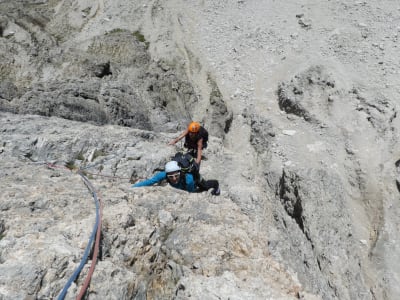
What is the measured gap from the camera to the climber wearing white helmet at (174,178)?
899 cm

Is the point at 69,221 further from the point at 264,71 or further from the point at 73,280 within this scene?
the point at 264,71

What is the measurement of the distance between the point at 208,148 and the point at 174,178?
13.8 ft

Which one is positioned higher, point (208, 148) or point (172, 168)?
point (172, 168)

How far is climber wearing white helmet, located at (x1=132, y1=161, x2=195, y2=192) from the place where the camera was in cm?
899

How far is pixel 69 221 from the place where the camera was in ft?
20.7

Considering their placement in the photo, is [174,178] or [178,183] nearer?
[174,178]

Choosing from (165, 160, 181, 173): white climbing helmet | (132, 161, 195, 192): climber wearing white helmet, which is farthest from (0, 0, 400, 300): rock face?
(165, 160, 181, 173): white climbing helmet

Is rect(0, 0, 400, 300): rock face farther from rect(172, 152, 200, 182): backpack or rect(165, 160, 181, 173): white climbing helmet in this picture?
rect(172, 152, 200, 182): backpack

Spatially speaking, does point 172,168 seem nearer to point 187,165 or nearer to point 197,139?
point 187,165

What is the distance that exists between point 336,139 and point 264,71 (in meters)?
7.43

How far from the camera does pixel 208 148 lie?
517 inches

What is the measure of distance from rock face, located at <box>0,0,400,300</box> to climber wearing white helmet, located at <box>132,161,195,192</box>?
287 millimetres

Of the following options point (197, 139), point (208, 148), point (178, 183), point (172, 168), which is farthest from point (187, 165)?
point (208, 148)

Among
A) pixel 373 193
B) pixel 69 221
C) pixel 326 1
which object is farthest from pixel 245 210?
pixel 326 1
